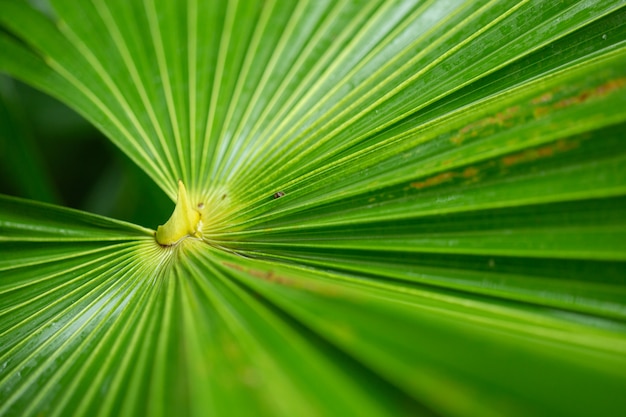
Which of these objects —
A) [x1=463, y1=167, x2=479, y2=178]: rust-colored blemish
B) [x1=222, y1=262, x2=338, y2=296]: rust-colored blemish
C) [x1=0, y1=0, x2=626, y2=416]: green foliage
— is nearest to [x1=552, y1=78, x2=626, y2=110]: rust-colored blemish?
[x1=0, y1=0, x2=626, y2=416]: green foliage

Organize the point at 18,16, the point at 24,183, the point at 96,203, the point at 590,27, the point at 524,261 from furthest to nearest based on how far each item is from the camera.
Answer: the point at 96,203 < the point at 24,183 < the point at 18,16 < the point at 590,27 < the point at 524,261

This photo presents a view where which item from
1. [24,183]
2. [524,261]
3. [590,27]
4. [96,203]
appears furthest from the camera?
[96,203]

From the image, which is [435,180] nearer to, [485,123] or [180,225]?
[485,123]

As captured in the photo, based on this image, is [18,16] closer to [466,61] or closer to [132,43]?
[132,43]

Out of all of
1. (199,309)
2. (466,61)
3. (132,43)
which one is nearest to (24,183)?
(132,43)

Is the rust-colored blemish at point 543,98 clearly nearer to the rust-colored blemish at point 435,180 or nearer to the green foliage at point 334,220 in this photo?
the green foliage at point 334,220

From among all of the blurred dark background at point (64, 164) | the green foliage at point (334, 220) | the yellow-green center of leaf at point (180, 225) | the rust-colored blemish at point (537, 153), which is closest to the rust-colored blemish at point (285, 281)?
the green foliage at point (334, 220)

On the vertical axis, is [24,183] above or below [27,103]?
below
